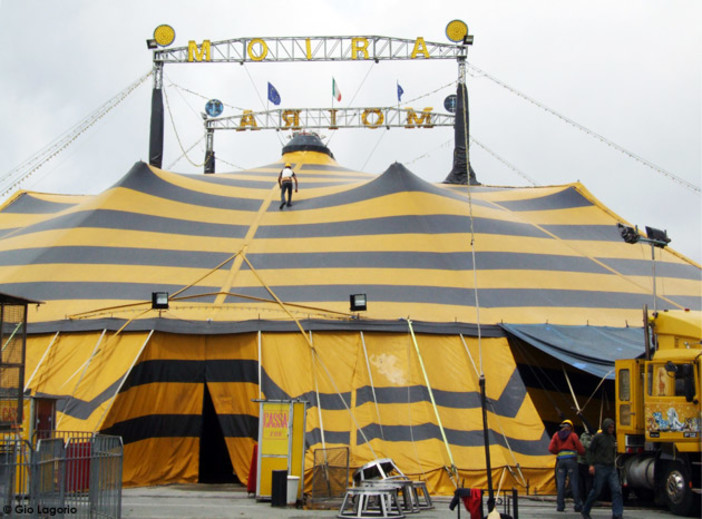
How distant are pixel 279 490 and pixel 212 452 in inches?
184

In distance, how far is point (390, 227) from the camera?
17.8 metres

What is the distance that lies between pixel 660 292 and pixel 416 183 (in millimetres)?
5242

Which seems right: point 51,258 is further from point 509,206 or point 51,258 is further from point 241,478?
point 509,206

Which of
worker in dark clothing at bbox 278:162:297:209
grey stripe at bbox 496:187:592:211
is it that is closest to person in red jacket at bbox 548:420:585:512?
worker in dark clothing at bbox 278:162:297:209

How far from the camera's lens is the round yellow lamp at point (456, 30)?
25.7m

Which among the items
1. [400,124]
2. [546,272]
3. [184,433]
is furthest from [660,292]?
[400,124]

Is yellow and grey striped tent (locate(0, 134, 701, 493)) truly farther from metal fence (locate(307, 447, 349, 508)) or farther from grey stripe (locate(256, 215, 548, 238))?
metal fence (locate(307, 447, 349, 508))

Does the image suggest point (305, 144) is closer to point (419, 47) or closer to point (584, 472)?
point (419, 47)

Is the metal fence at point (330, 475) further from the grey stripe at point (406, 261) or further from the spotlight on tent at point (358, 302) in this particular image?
the grey stripe at point (406, 261)

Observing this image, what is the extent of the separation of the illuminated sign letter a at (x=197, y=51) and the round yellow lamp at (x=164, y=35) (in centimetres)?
61

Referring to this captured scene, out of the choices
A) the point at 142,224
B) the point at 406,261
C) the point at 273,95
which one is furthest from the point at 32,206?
the point at 273,95

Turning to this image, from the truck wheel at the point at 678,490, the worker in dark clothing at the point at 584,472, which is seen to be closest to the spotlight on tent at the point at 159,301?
the worker in dark clothing at the point at 584,472

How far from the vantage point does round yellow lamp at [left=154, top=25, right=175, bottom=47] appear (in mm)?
26047

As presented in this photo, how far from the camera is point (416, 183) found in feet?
62.6
